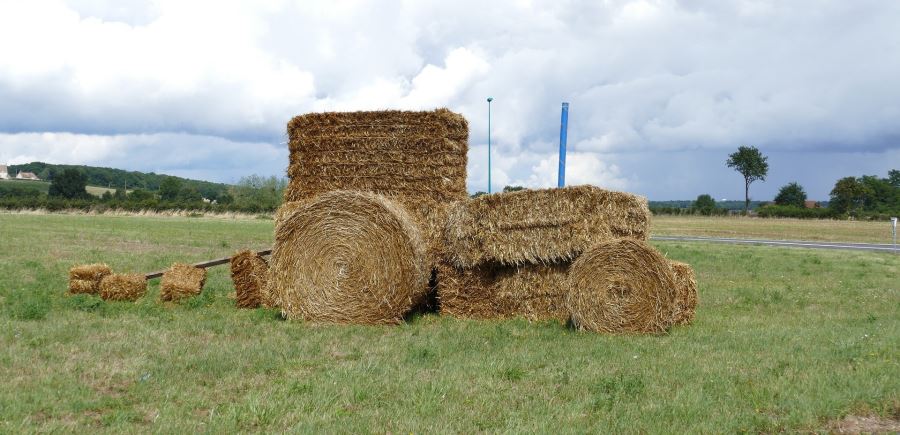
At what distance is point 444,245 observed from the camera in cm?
1209

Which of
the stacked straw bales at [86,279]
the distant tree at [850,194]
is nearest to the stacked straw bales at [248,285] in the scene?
the stacked straw bales at [86,279]

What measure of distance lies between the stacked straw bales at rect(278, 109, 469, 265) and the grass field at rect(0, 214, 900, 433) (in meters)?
1.85

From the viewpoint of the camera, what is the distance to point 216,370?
7793mm

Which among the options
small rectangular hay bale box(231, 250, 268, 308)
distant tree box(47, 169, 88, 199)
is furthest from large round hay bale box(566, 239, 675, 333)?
distant tree box(47, 169, 88, 199)

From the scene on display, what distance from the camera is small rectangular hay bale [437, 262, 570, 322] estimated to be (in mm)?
11859

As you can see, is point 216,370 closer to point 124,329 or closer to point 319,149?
point 124,329

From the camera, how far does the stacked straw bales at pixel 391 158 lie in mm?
12500

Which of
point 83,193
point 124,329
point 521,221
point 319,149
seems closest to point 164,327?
point 124,329

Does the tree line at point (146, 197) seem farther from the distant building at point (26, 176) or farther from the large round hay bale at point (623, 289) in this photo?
the large round hay bale at point (623, 289)

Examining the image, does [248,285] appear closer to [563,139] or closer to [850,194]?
[563,139]

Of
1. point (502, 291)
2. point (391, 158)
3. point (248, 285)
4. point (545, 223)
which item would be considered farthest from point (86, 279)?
point (545, 223)

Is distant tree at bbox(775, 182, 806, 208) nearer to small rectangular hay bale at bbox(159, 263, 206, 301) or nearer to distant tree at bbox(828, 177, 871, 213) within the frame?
distant tree at bbox(828, 177, 871, 213)

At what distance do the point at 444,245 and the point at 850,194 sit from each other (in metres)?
106

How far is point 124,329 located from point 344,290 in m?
2.87
